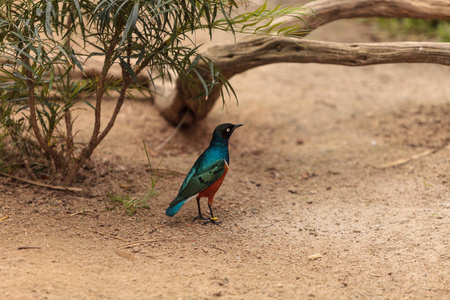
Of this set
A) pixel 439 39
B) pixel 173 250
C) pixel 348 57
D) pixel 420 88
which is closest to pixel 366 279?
pixel 173 250

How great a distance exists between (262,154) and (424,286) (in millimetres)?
2766

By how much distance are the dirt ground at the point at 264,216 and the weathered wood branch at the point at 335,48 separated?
90 centimetres

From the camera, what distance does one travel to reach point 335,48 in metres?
4.16

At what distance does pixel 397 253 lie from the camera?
3201mm

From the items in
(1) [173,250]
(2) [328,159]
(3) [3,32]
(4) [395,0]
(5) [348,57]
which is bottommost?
(2) [328,159]

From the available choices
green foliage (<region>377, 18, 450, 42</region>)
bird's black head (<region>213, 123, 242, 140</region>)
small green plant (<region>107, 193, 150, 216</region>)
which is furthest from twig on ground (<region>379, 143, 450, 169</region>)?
green foliage (<region>377, 18, 450, 42</region>)

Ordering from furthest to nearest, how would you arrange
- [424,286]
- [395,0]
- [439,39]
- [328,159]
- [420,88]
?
[439,39] < [420,88] < [328,159] < [395,0] < [424,286]

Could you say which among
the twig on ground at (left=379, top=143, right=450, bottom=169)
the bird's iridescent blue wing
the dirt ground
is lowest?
the twig on ground at (left=379, top=143, right=450, bottom=169)

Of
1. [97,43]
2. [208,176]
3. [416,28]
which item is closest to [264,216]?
[208,176]

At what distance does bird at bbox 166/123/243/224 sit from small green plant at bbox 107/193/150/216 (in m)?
0.33

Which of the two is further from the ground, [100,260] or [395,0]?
[395,0]

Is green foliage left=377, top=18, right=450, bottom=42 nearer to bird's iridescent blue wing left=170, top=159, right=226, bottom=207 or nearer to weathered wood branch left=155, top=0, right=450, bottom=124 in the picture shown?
weathered wood branch left=155, top=0, right=450, bottom=124

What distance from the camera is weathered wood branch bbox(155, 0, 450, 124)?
4.08 meters

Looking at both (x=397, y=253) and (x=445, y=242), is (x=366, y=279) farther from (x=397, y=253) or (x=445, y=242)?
(x=445, y=242)
